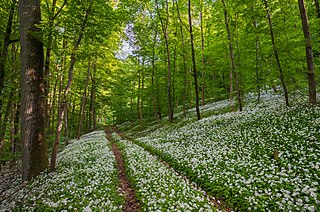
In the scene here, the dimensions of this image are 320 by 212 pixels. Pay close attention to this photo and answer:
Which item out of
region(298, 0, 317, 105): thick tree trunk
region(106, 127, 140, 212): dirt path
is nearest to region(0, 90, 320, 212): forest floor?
region(106, 127, 140, 212): dirt path

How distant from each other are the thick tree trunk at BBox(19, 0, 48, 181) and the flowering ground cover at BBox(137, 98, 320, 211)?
6541 mm

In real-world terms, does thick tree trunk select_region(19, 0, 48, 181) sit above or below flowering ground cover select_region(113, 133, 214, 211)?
above

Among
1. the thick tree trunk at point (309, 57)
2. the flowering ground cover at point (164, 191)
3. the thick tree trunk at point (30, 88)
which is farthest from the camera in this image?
the thick tree trunk at point (309, 57)

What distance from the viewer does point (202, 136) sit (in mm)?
13047

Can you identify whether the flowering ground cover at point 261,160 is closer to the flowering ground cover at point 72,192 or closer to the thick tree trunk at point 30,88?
the flowering ground cover at point 72,192

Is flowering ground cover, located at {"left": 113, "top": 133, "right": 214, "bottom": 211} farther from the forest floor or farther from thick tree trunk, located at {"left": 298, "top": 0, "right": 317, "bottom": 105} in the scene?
thick tree trunk, located at {"left": 298, "top": 0, "right": 317, "bottom": 105}

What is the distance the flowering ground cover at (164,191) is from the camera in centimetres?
563

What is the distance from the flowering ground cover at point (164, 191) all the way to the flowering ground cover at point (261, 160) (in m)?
0.79

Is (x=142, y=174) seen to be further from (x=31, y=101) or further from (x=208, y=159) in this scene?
(x=31, y=101)

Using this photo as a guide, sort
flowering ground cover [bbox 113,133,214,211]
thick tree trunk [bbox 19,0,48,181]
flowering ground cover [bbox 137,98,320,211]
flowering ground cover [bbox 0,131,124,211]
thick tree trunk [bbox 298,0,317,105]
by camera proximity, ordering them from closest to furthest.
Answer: flowering ground cover [bbox 137,98,320,211] < flowering ground cover [bbox 113,133,214,211] < flowering ground cover [bbox 0,131,124,211] < thick tree trunk [bbox 19,0,48,181] < thick tree trunk [bbox 298,0,317,105]

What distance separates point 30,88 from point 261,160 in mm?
10463

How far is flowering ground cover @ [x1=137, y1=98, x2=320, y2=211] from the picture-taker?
553 cm

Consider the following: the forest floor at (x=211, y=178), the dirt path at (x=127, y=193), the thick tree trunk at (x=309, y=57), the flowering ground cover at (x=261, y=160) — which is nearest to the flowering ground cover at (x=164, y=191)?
the forest floor at (x=211, y=178)

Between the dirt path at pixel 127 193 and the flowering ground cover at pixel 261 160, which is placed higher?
the flowering ground cover at pixel 261 160
